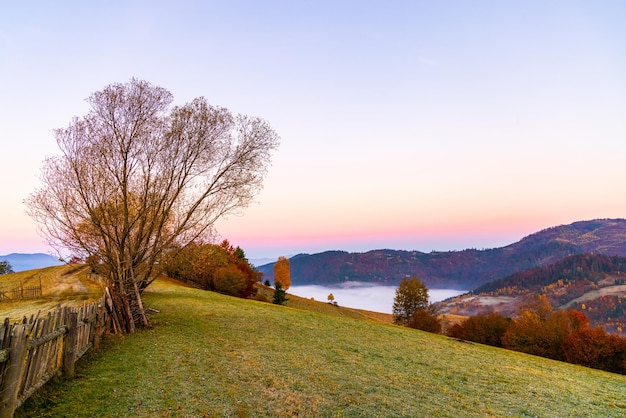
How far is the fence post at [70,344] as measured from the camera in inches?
403

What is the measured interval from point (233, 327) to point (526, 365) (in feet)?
53.9

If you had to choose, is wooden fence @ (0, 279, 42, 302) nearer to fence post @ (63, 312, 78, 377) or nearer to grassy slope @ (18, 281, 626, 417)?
grassy slope @ (18, 281, 626, 417)

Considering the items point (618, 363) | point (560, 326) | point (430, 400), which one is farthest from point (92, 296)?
point (560, 326)

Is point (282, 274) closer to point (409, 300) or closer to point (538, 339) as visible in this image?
point (409, 300)

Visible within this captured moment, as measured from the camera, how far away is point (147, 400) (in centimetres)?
891

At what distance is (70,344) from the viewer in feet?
34.4

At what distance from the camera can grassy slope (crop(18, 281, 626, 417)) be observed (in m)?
8.93

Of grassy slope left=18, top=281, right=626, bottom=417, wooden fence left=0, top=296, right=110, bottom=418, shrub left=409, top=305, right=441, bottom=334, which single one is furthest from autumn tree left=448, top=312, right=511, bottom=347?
wooden fence left=0, top=296, right=110, bottom=418

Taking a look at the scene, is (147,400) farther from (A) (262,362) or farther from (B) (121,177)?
(B) (121,177)

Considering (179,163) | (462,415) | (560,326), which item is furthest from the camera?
(560,326)

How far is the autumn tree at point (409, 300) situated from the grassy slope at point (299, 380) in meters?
53.5

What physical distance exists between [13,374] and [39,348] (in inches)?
61.2

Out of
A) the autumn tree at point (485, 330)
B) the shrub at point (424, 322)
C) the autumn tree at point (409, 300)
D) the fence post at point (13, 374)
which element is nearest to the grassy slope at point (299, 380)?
the fence post at point (13, 374)

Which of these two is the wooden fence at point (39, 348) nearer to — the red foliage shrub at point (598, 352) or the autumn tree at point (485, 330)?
the red foliage shrub at point (598, 352)
